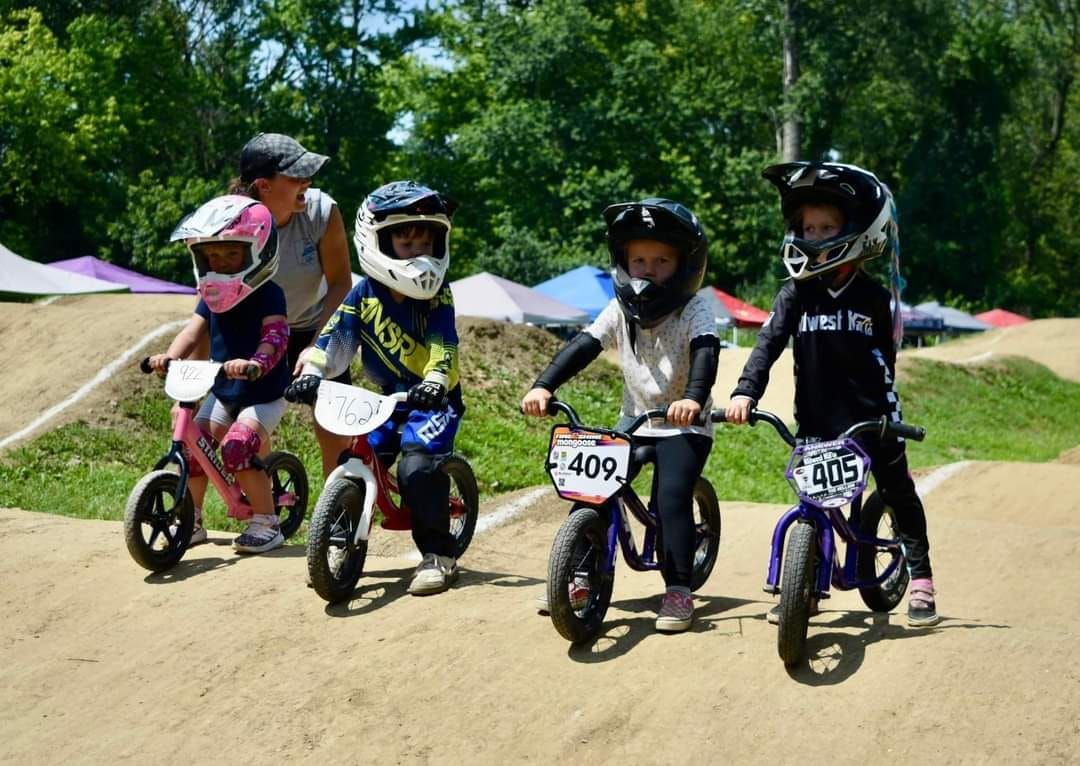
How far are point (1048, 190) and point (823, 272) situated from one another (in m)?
61.9

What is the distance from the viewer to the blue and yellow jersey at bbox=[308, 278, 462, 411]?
625 cm

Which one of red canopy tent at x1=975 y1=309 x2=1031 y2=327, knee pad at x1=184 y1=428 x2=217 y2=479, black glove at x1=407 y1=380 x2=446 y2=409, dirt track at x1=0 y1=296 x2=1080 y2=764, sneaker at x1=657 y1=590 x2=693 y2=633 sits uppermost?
black glove at x1=407 y1=380 x2=446 y2=409

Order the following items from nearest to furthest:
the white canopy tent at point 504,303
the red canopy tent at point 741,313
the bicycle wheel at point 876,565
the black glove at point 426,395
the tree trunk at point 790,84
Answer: the bicycle wheel at point 876,565
the black glove at point 426,395
the white canopy tent at point 504,303
the red canopy tent at point 741,313
the tree trunk at point 790,84

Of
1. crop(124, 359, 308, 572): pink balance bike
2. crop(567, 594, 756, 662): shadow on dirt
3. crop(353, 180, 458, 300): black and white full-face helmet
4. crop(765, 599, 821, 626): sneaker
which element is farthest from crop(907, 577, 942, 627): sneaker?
crop(124, 359, 308, 572): pink balance bike

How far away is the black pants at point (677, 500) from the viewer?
5.44m

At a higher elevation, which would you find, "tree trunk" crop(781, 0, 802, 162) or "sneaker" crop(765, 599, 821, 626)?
"tree trunk" crop(781, 0, 802, 162)

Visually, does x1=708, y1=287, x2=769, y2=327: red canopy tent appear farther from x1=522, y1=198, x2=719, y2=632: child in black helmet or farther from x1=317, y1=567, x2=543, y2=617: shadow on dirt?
x1=522, y1=198, x2=719, y2=632: child in black helmet

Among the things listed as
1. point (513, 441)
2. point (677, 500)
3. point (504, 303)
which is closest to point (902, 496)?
point (677, 500)

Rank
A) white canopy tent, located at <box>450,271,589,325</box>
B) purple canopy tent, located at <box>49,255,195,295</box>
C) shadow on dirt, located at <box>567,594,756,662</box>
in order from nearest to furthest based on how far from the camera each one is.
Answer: shadow on dirt, located at <box>567,594,756,662</box>, white canopy tent, located at <box>450,271,589,325</box>, purple canopy tent, located at <box>49,255,195,295</box>

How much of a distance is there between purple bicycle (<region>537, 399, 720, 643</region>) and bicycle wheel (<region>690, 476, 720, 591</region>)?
2.48 ft

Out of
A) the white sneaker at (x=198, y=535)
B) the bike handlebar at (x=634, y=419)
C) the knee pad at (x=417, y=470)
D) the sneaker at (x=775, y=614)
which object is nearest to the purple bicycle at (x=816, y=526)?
the sneaker at (x=775, y=614)

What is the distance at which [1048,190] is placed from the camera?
6206 cm

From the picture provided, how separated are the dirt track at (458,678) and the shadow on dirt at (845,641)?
0.04 ft

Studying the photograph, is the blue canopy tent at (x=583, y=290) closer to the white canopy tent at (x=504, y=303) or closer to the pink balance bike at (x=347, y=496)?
the white canopy tent at (x=504, y=303)
